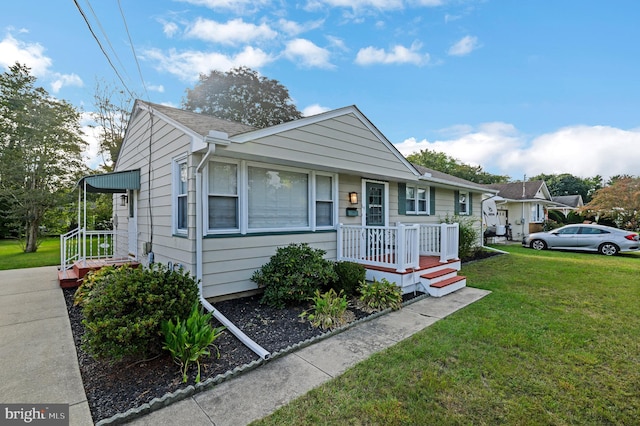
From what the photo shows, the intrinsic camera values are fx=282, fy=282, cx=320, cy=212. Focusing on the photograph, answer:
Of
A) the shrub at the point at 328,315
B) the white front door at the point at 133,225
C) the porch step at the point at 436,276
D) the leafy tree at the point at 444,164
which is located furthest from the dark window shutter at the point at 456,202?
the leafy tree at the point at 444,164

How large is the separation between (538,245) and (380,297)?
12.0m

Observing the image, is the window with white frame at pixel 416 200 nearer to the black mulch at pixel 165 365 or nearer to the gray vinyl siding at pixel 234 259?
the gray vinyl siding at pixel 234 259

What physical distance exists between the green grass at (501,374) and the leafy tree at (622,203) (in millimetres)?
21757

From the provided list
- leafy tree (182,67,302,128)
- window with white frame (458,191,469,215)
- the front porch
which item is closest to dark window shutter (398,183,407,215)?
the front porch

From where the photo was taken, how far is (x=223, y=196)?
5.00 meters

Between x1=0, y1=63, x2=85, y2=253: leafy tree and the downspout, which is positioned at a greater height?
x1=0, y1=63, x2=85, y2=253: leafy tree

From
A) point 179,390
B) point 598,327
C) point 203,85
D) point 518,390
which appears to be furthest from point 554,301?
point 203,85

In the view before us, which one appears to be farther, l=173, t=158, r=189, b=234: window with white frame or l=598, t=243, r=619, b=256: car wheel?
l=598, t=243, r=619, b=256: car wheel

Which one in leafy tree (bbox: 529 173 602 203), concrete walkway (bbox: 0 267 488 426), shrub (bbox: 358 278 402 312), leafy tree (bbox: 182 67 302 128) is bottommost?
concrete walkway (bbox: 0 267 488 426)

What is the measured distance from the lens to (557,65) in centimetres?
937

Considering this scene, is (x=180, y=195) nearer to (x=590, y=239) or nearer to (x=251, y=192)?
(x=251, y=192)

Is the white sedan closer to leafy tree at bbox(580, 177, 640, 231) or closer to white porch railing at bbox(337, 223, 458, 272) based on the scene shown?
white porch railing at bbox(337, 223, 458, 272)

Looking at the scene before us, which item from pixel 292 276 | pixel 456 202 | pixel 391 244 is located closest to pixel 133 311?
pixel 292 276

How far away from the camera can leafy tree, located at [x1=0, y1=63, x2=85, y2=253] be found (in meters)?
12.5
